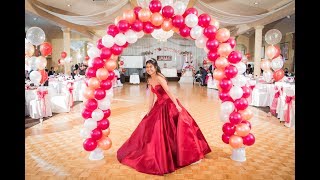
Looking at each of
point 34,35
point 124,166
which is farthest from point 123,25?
point 34,35

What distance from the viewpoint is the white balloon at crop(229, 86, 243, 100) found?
3611mm

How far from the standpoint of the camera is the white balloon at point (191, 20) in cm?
344

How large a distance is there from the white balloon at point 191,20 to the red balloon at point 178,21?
6 cm

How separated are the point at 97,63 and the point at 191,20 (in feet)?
4.55

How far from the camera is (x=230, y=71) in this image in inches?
140

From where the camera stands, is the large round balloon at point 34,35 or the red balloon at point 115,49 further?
the large round balloon at point 34,35

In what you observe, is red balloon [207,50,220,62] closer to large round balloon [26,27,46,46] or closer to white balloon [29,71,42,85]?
white balloon [29,71,42,85]

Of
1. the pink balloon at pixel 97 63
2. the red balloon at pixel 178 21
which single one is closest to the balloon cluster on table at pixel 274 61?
the red balloon at pixel 178 21

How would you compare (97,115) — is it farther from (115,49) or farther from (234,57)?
(234,57)

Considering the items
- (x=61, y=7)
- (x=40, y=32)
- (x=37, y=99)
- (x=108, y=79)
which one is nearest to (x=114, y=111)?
(x=37, y=99)

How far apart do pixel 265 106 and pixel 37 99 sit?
6299 mm

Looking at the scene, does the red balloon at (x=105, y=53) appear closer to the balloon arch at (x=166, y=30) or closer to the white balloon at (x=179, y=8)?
the balloon arch at (x=166, y=30)

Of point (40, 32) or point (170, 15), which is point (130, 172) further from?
point (40, 32)

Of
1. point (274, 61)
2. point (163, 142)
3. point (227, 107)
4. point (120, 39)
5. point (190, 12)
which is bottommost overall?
point (163, 142)
